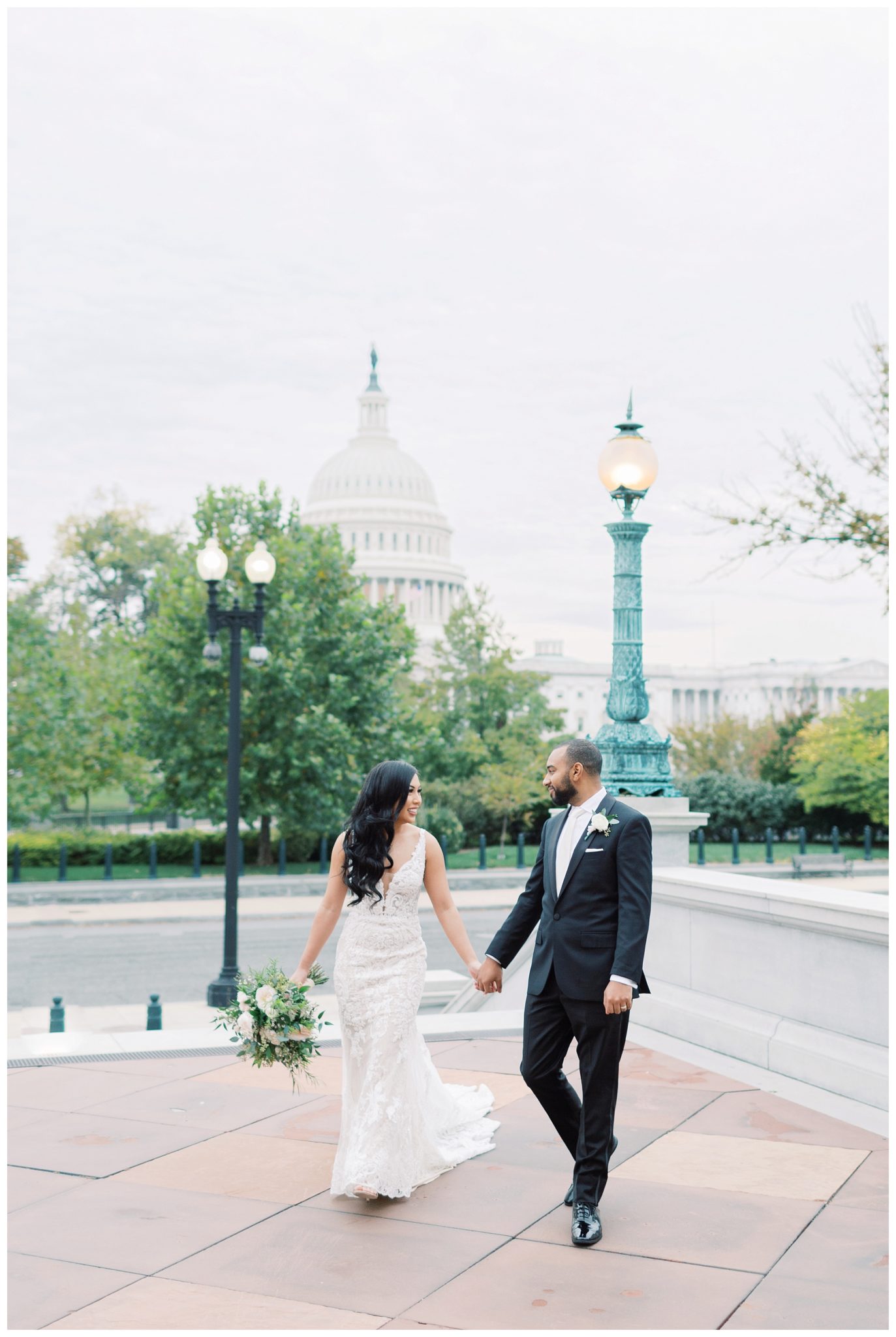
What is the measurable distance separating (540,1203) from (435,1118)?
2.85 ft

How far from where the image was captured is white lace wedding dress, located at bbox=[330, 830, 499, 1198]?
6180 mm

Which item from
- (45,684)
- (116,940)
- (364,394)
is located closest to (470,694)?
(45,684)

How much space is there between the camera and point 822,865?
33500 millimetres

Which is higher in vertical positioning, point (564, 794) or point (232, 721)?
point (232, 721)

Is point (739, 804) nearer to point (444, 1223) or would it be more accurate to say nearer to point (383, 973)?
point (383, 973)

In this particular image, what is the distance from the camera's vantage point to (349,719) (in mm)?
34312

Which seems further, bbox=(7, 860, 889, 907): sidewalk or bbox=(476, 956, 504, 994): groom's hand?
bbox=(7, 860, 889, 907): sidewalk

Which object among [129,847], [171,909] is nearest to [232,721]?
[171,909]

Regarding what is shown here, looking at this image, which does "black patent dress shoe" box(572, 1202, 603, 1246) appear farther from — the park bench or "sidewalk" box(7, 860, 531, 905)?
the park bench

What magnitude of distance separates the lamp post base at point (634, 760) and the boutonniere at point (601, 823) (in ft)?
16.5

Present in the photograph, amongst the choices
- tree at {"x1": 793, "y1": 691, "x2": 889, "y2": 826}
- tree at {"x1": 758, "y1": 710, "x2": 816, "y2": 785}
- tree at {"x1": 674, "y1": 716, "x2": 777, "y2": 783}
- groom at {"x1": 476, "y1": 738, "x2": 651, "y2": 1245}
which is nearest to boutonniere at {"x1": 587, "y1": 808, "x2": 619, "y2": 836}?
groom at {"x1": 476, "y1": 738, "x2": 651, "y2": 1245}

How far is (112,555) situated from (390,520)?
Answer: 42777 millimetres

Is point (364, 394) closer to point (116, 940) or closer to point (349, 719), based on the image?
point (349, 719)

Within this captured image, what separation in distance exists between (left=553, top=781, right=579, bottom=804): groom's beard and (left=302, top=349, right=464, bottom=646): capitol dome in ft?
294
